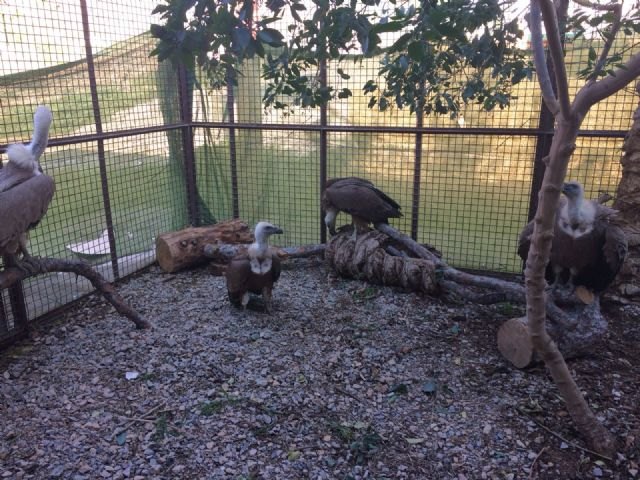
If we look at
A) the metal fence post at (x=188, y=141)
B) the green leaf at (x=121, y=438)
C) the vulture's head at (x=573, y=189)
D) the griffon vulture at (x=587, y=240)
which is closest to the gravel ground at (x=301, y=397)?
the green leaf at (x=121, y=438)

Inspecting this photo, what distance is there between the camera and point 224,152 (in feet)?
18.3

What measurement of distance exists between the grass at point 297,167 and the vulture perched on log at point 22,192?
0.72 meters

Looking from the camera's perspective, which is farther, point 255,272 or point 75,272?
point 255,272

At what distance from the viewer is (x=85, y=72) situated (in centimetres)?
407

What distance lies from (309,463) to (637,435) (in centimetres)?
170

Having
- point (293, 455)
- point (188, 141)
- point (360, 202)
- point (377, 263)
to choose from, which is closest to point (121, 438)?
point (293, 455)

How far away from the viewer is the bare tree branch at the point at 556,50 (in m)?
1.53

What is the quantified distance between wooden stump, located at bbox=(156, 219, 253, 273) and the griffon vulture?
3.16 m

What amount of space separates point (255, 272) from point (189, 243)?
137 centimetres

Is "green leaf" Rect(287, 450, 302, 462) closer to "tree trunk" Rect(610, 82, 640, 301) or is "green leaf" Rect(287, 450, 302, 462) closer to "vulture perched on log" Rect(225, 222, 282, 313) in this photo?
"vulture perched on log" Rect(225, 222, 282, 313)

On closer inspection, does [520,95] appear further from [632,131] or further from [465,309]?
[465,309]

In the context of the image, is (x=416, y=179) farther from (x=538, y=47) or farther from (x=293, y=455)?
(x=293, y=455)

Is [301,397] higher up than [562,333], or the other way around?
[562,333]

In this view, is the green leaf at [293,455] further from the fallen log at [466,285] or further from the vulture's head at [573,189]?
the vulture's head at [573,189]
